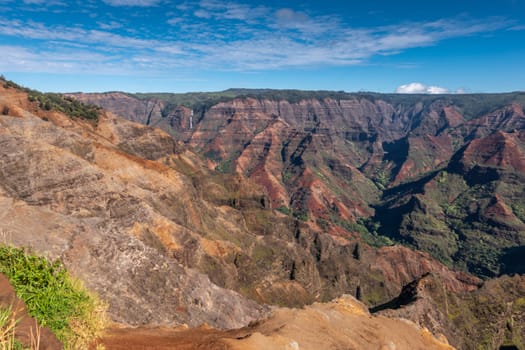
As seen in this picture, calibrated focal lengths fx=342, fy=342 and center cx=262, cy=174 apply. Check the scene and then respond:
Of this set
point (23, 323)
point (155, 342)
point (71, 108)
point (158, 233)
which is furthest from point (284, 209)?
point (23, 323)

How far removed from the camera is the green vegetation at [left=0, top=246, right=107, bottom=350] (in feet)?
31.1

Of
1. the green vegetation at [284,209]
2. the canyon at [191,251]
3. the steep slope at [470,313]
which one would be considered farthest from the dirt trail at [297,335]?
the green vegetation at [284,209]

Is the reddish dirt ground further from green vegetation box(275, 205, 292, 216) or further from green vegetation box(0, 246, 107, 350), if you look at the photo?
green vegetation box(275, 205, 292, 216)

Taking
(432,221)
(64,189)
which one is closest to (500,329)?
(64,189)

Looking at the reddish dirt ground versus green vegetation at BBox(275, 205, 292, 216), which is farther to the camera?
green vegetation at BBox(275, 205, 292, 216)

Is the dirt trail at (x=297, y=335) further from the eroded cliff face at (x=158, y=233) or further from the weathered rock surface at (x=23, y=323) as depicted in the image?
the eroded cliff face at (x=158, y=233)

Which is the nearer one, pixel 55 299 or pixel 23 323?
pixel 23 323

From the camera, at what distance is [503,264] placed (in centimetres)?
14538

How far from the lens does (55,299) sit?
978 centimetres

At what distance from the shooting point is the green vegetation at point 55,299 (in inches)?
373

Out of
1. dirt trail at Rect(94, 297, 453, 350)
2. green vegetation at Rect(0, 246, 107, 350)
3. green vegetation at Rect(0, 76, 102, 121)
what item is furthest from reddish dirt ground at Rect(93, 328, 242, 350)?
green vegetation at Rect(0, 76, 102, 121)

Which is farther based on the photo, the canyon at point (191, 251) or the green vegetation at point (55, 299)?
the canyon at point (191, 251)

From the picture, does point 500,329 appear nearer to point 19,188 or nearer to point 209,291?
point 209,291

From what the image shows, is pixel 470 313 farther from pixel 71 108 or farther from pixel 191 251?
pixel 71 108
